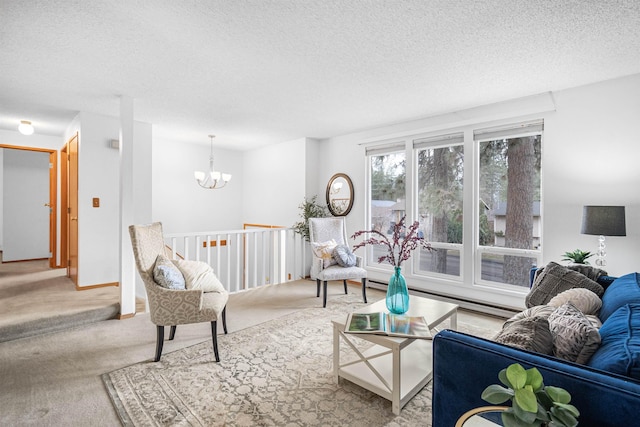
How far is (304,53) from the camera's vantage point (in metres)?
2.41

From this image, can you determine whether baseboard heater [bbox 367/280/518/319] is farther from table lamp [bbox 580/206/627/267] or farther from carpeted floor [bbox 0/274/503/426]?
table lamp [bbox 580/206/627/267]

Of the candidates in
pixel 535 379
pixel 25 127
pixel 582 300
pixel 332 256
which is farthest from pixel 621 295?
pixel 25 127

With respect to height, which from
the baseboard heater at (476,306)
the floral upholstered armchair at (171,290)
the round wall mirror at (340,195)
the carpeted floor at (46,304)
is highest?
the round wall mirror at (340,195)

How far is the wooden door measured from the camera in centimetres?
413

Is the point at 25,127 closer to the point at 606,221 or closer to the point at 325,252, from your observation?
the point at 325,252

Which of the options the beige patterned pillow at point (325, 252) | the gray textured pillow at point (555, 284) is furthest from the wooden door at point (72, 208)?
the gray textured pillow at point (555, 284)

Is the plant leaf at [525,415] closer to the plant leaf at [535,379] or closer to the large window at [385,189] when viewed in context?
the plant leaf at [535,379]

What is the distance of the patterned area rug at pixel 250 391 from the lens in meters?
1.82

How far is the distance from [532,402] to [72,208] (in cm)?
536

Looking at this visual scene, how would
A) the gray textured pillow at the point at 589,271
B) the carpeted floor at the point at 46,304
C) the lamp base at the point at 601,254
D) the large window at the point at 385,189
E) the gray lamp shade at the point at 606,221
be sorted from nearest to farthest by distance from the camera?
1. the gray textured pillow at the point at 589,271
2. the gray lamp shade at the point at 606,221
3. the lamp base at the point at 601,254
4. the carpeted floor at the point at 46,304
5. the large window at the point at 385,189

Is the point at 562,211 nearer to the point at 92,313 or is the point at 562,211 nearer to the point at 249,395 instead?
the point at 249,395

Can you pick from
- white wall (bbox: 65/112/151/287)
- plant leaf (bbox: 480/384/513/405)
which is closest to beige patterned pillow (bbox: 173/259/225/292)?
white wall (bbox: 65/112/151/287)

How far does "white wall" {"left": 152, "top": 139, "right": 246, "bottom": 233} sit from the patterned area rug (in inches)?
136

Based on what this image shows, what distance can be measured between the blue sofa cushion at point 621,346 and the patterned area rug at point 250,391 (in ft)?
3.45
